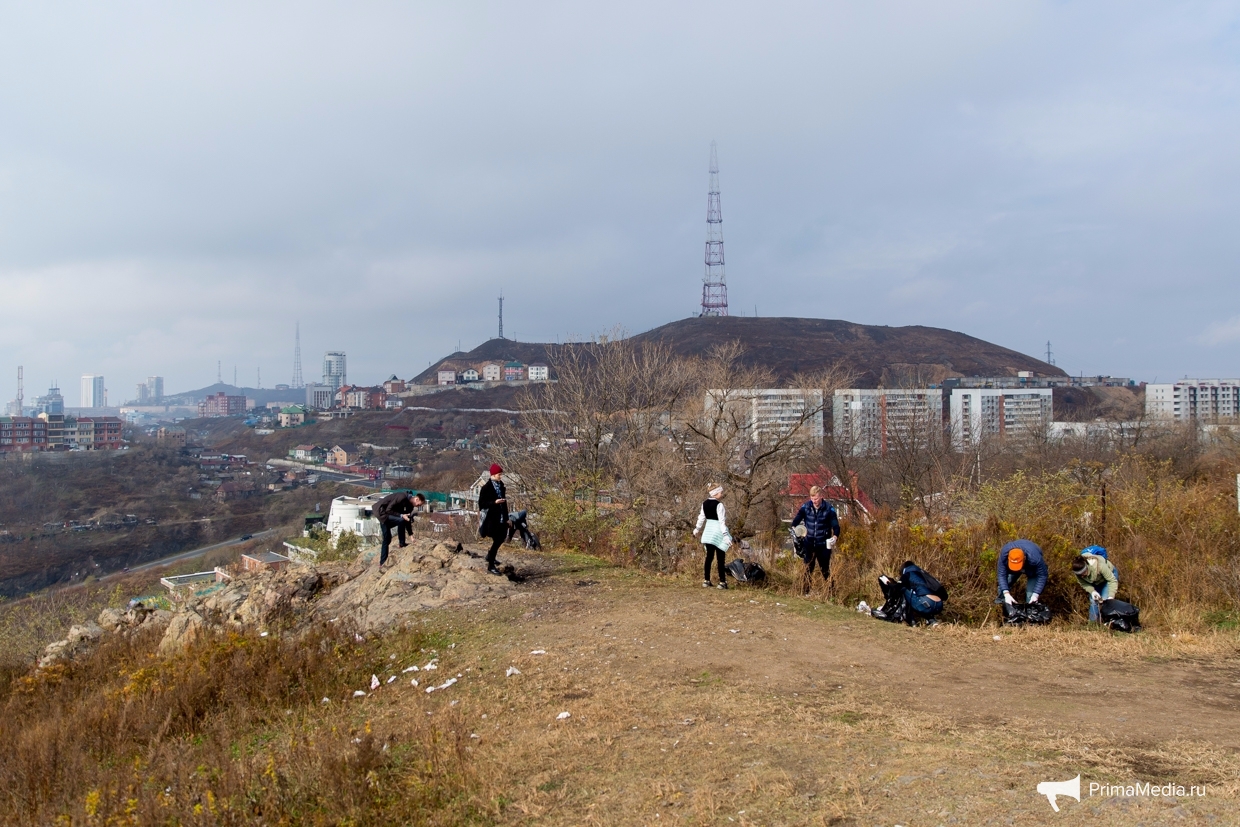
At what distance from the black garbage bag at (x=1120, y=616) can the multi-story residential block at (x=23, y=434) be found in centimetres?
9878

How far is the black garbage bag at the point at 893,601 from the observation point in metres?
8.64

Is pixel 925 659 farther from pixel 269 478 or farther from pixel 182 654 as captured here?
pixel 269 478

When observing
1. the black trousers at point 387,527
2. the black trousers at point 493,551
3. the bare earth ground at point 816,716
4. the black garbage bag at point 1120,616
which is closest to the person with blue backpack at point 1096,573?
the black garbage bag at point 1120,616

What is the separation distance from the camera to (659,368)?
1183 inches

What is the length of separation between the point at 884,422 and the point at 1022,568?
105 ft

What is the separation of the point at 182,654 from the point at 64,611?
54.7ft

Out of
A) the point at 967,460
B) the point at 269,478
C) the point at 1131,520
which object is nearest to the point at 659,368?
the point at 967,460

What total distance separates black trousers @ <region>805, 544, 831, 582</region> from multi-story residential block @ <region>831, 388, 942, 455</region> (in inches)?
1028

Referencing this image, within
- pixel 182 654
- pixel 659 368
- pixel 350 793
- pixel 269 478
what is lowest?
pixel 269 478

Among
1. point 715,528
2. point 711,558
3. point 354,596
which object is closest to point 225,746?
point 354,596

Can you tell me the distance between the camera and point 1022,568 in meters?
8.73

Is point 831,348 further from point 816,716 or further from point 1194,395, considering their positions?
point 816,716

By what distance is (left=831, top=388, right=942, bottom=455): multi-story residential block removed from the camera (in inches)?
1439

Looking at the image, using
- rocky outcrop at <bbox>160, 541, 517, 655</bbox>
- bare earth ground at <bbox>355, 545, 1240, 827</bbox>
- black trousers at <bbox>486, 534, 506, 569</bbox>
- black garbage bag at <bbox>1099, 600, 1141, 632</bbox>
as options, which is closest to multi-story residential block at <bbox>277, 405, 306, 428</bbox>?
rocky outcrop at <bbox>160, 541, 517, 655</bbox>
